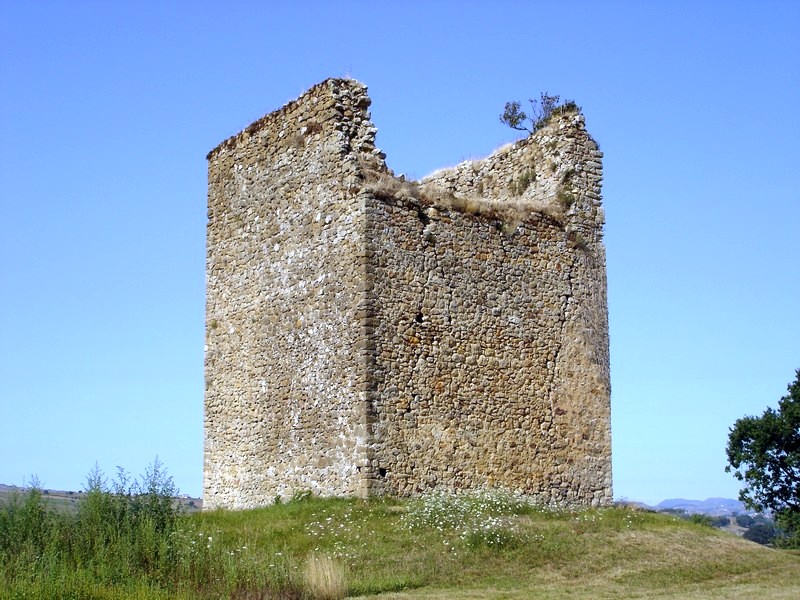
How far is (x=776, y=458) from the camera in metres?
32.6

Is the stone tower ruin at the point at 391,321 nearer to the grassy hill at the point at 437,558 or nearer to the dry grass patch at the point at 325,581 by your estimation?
the grassy hill at the point at 437,558

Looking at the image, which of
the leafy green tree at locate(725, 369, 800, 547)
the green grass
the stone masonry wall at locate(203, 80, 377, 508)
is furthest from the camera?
the leafy green tree at locate(725, 369, 800, 547)

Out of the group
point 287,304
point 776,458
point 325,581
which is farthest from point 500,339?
point 776,458

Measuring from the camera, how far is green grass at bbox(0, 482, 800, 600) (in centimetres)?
1129

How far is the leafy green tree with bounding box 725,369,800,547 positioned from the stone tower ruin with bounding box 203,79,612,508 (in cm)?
1524

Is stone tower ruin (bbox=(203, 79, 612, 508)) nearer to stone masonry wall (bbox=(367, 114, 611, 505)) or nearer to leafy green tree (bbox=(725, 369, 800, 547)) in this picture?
stone masonry wall (bbox=(367, 114, 611, 505))

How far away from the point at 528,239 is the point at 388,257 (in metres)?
3.29

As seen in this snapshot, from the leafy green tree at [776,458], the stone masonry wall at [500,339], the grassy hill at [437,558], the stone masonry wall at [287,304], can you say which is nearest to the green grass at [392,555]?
the grassy hill at [437,558]

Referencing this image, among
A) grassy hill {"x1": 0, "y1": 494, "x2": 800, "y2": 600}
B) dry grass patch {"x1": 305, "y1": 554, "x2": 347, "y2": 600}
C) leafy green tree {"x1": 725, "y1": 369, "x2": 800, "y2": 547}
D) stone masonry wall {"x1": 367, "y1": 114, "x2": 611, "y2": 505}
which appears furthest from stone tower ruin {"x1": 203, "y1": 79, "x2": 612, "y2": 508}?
leafy green tree {"x1": 725, "y1": 369, "x2": 800, "y2": 547}

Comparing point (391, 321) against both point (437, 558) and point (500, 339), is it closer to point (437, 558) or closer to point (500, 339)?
point (500, 339)

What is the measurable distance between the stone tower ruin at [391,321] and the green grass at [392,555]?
122cm

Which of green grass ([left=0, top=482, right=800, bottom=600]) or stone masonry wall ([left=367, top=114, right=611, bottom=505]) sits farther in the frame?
stone masonry wall ([left=367, top=114, right=611, bottom=505])

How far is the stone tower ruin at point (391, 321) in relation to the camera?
1678cm

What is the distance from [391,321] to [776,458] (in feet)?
66.4
